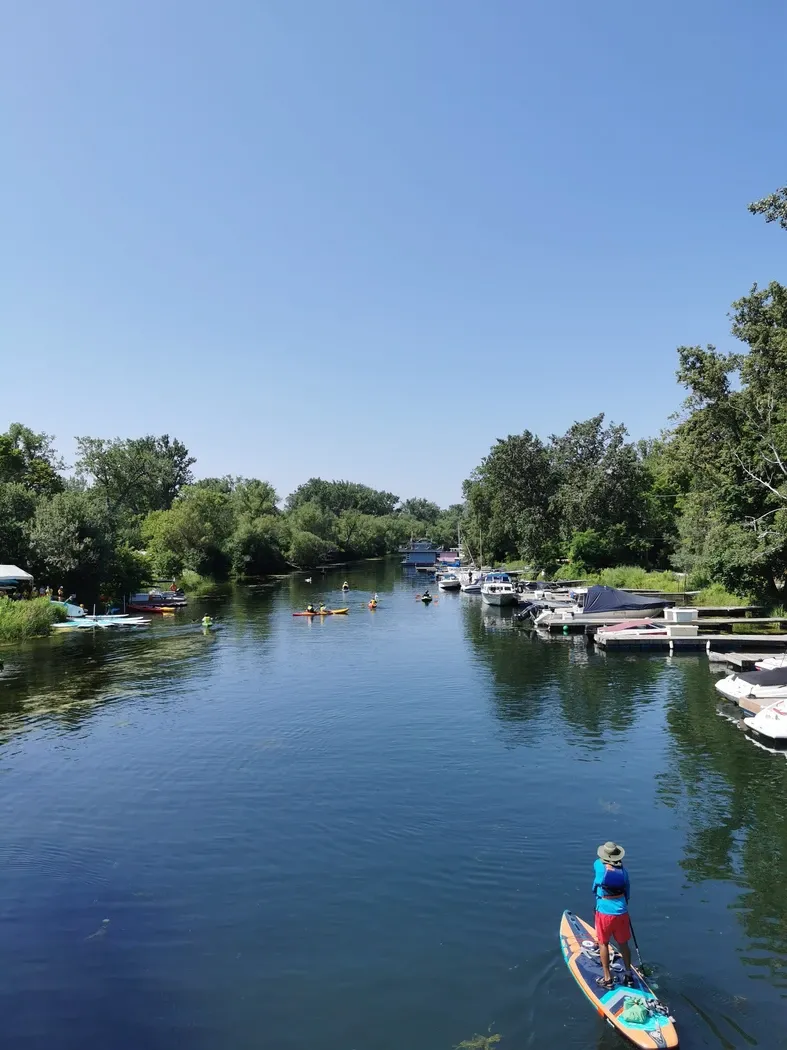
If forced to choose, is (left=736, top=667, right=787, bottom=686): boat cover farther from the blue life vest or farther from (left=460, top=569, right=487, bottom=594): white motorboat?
→ (left=460, top=569, right=487, bottom=594): white motorboat

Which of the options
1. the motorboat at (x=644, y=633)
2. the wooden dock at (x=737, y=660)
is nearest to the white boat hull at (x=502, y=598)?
the motorboat at (x=644, y=633)

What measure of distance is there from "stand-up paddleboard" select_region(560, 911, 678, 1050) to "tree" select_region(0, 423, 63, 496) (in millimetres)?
76817

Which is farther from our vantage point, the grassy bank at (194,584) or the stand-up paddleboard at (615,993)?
the grassy bank at (194,584)

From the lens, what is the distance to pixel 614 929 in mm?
11625

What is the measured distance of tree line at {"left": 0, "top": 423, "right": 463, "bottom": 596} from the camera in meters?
62.8

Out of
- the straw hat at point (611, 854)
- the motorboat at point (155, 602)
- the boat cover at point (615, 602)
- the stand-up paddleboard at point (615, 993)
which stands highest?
the motorboat at point (155, 602)

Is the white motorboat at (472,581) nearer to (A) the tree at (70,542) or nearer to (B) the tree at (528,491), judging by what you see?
(B) the tree at (528,491)

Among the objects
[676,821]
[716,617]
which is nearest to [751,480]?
[716,617]

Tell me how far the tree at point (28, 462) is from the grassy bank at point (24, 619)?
94.0ft

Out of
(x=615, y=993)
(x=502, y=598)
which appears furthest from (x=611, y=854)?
(x=502, y=598)

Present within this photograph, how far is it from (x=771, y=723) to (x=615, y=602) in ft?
98.6

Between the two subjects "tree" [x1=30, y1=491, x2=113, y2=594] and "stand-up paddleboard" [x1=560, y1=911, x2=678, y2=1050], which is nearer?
"stand-up paddleboard" [x1=560, y1=911, x2=678, y2=1050]

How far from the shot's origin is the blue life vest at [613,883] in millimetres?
11578

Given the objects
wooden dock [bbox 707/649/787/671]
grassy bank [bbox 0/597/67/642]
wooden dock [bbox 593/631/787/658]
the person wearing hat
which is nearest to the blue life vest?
the person wearing hat
